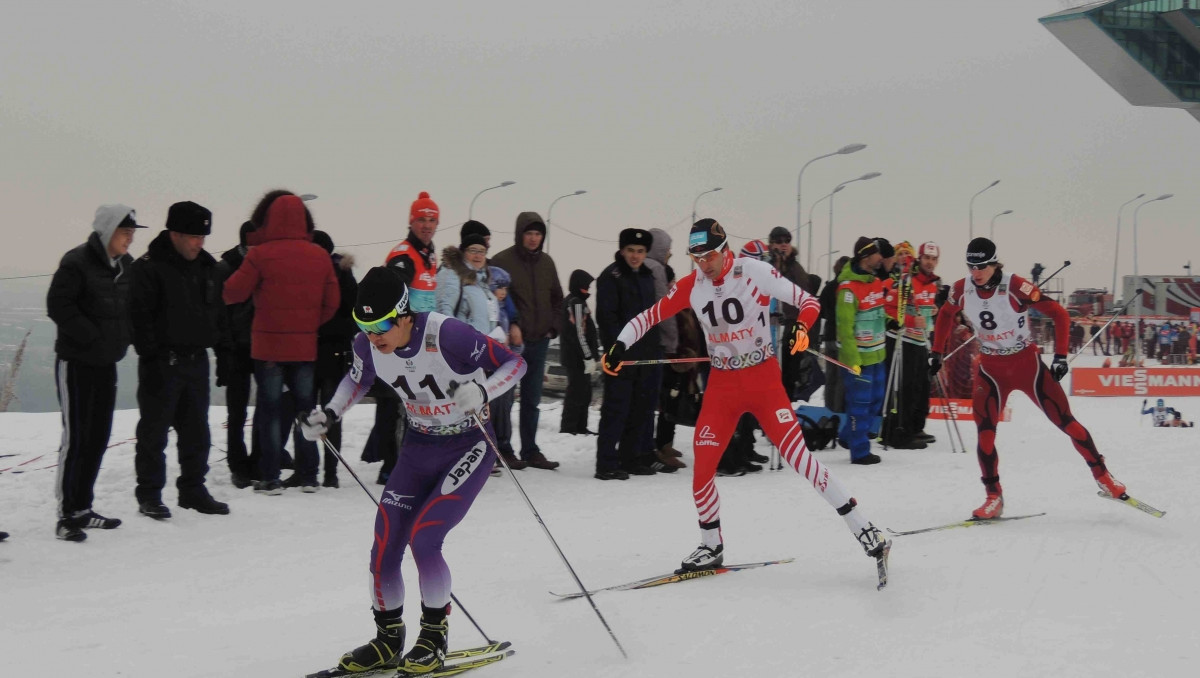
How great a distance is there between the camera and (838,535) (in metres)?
7.75

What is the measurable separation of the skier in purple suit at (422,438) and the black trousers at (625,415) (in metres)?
5.01

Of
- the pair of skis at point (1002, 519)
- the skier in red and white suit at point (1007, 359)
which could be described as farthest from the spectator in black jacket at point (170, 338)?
the skier in red and white suit at point (1007, 359)

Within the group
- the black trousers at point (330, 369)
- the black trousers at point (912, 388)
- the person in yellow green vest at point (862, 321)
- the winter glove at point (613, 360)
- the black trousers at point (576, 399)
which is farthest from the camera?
the black trousers at point (912, 388)

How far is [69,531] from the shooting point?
277 inches

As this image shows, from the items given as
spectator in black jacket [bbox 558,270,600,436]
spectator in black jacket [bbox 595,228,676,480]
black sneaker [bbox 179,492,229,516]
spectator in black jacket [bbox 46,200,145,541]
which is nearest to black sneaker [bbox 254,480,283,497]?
black sneaker [bbox 179,492,229,516]

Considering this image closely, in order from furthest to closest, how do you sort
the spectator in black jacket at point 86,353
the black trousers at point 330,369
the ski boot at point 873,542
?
1. the black trousers at point 330,369
2. the spectator in black jacket at point 86,353
3. the ski boot at point 873,542

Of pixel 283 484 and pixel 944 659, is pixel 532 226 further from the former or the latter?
pixel 944 659

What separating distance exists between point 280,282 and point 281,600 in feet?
9.97

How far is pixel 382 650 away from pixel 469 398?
1.17 m

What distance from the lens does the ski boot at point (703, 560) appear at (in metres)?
6.63

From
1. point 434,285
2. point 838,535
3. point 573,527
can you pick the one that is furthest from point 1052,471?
point 434,285

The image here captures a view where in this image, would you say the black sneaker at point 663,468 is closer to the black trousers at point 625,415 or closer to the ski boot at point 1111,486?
the black trousers at point 625,415

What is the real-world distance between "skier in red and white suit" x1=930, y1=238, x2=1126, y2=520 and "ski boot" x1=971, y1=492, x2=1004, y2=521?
13 cm

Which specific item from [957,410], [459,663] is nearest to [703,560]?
[459,663]
